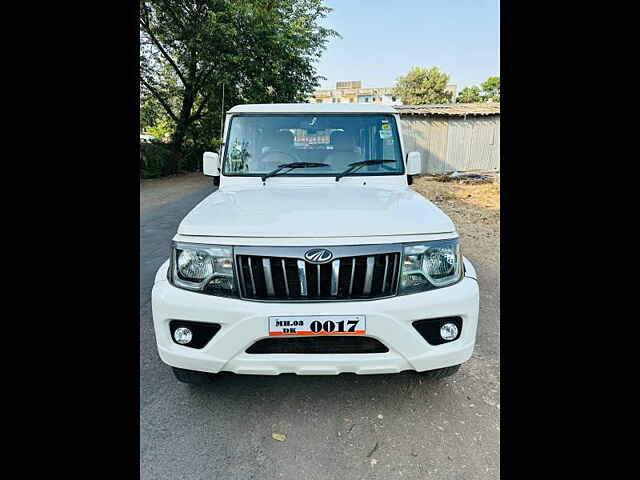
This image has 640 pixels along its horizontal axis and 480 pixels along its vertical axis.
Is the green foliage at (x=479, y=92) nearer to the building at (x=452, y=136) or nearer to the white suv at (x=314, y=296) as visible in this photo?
the building at (x=452, y=136)

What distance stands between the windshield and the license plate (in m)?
1.70

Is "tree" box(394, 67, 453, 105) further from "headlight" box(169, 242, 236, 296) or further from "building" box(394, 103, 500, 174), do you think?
"headlight" box(169, 242, 236, 296)

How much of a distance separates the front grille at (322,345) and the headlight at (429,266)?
0.32m

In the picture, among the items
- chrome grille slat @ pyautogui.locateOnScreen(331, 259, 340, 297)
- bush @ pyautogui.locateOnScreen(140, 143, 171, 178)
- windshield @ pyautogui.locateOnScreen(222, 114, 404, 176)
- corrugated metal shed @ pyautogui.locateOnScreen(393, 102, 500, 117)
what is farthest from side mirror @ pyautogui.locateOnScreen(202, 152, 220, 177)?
corrugated metal shed @ pyautogui.locateOnScreen(393, 102, 500, 117)

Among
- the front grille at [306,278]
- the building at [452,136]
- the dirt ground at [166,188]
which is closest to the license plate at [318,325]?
the front grille at [306,278]

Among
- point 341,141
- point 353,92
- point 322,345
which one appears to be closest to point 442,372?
point 322,345

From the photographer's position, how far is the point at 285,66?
15922 mm

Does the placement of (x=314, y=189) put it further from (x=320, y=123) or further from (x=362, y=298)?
(x=362, y=298)

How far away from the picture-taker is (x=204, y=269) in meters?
2.01

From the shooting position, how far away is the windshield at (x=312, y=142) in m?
3.31

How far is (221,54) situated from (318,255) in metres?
14.2

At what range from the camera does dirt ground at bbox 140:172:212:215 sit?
11148 millimetres
